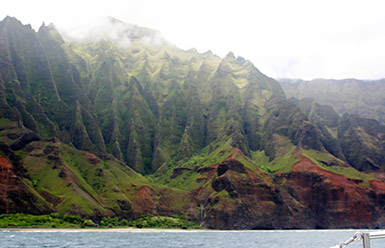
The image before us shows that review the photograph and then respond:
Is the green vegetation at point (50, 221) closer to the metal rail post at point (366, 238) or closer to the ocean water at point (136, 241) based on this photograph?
the ocean water at point (136, 241)

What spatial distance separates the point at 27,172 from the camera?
654ft

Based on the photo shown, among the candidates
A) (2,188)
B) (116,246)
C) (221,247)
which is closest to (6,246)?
(116,246)

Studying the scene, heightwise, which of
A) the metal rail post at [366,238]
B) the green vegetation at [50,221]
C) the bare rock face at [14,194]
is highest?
the metal rail post at [366,238]

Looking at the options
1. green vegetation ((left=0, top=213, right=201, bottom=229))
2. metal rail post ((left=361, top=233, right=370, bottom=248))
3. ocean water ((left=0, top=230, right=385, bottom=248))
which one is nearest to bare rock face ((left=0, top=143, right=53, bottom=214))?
green vegetation ((left=0, top=213, right=201, bottom=229))

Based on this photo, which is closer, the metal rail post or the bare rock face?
the metal rail post

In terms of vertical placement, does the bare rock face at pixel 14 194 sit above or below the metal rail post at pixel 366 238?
below

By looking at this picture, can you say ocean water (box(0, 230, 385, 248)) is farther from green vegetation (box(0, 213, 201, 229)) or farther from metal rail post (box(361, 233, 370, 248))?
metal rail post (box(361, 233, 370, 248))

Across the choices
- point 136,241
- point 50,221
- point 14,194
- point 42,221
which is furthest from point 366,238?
point 14,194

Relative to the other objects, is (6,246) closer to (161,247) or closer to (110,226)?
(161,247)

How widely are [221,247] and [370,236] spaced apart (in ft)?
286

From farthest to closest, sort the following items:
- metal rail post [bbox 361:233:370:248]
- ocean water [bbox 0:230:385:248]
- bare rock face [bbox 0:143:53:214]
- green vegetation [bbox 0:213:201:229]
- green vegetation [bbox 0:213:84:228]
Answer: bare rock face [bbox 0:143:53:214]
green vegetation [bbox 0:213:201:229]
green vegetation [bbox 0:213:84:228]
ocean water [bbox 0:230:385:248]
metal rail post [bbox 361:233:370:248]

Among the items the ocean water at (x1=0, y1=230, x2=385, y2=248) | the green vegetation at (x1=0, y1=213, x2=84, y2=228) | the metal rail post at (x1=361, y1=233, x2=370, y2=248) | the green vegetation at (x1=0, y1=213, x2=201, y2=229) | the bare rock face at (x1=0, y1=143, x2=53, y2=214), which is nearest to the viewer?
the metal rail post at (x1=361, y1=233, x2=370, y2=248)

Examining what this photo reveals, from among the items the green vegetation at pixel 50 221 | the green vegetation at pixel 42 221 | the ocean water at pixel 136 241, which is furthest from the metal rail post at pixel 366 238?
the green vegetation at pixel 42 221

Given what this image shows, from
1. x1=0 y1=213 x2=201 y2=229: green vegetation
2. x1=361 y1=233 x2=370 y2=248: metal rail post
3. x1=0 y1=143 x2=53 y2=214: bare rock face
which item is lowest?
x1=0 y1=213 x2=201 y2=229: green vegetation
